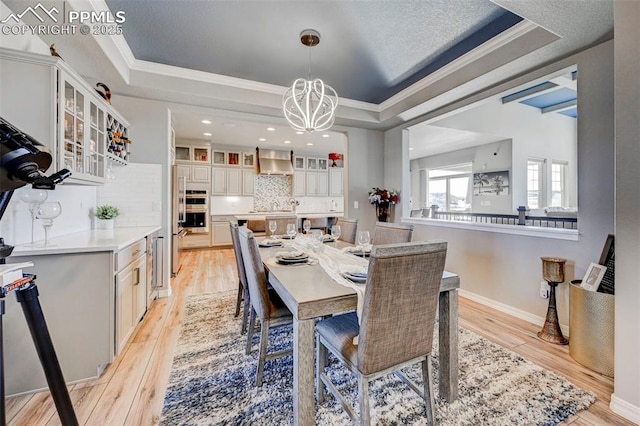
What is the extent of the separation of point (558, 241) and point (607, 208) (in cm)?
45

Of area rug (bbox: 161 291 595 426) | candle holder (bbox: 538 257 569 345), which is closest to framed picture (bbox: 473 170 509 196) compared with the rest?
candle holder (bbox: 538 257 569 345)

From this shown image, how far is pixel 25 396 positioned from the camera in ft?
5.49

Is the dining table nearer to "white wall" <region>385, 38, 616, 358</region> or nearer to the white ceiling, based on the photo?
"white wall" <region>385, 38, 616, 358</region>

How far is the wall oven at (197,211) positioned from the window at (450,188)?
674cm

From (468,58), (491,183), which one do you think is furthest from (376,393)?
(491,183)

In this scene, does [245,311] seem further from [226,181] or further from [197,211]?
[226,181]

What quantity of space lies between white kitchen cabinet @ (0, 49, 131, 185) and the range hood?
4769 mm

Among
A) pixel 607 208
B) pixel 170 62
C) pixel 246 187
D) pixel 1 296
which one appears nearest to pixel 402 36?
pixel 607 208

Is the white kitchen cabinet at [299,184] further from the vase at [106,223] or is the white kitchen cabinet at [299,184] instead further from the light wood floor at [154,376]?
the vase at [106,223]

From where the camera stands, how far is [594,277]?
205cm

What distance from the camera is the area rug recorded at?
1514 millimetres

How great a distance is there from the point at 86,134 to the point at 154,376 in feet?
6.36

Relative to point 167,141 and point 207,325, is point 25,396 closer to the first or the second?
point 207,325

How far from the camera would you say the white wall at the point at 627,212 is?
1499 mm
